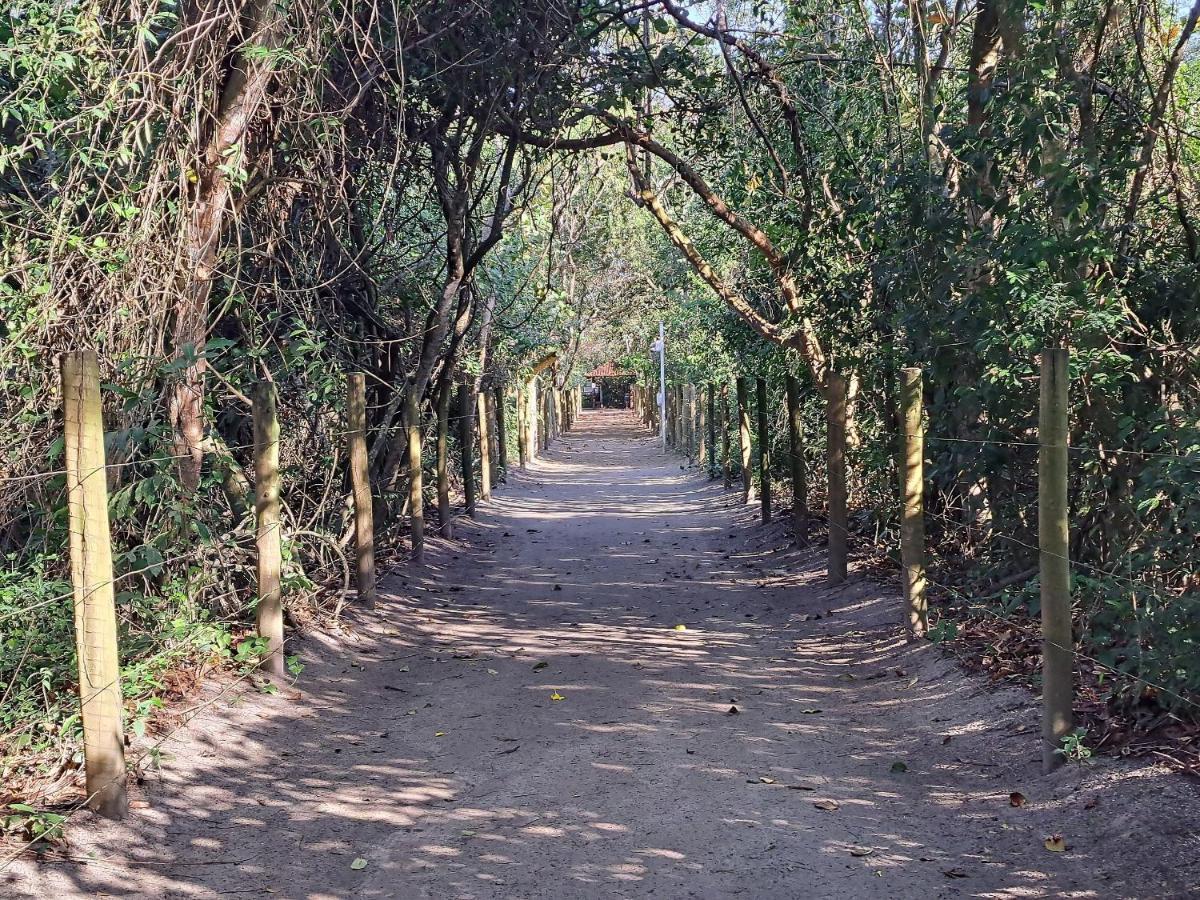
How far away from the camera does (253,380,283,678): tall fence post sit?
6809mm

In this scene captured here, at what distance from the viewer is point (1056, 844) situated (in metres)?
4.32

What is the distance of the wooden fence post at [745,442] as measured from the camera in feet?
54.5

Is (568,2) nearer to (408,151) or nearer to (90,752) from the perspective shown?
(408,151)

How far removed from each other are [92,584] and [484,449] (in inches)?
526

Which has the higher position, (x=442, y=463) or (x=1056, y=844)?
(x=442, y=463)

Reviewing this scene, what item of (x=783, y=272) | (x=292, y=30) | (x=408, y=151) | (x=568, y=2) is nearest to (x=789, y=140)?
(x=783, y=272)

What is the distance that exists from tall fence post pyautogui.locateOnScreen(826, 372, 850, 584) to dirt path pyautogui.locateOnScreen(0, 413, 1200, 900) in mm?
490

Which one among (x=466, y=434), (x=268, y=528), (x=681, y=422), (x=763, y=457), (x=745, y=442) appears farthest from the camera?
(x=681, y=422)

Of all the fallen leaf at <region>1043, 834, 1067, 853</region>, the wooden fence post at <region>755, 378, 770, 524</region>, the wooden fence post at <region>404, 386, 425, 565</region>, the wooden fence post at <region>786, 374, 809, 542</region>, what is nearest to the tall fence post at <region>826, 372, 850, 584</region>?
the wooden fence post at <region>786, 374, 809, 542</region>

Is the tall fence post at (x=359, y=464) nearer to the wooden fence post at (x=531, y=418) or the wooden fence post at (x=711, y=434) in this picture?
the wooden fence post at (x=711, y=434)

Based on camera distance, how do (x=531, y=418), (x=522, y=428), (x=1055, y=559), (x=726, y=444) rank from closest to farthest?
(x=1055, y=559) < (x=726, y=444) < (x=522, y=428) < (x=531, y=418)

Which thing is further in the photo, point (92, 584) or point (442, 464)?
point (442, 464)

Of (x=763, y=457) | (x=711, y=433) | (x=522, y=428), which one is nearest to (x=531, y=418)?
(x=522, y=428)

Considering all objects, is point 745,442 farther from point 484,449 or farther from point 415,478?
point 415,478
